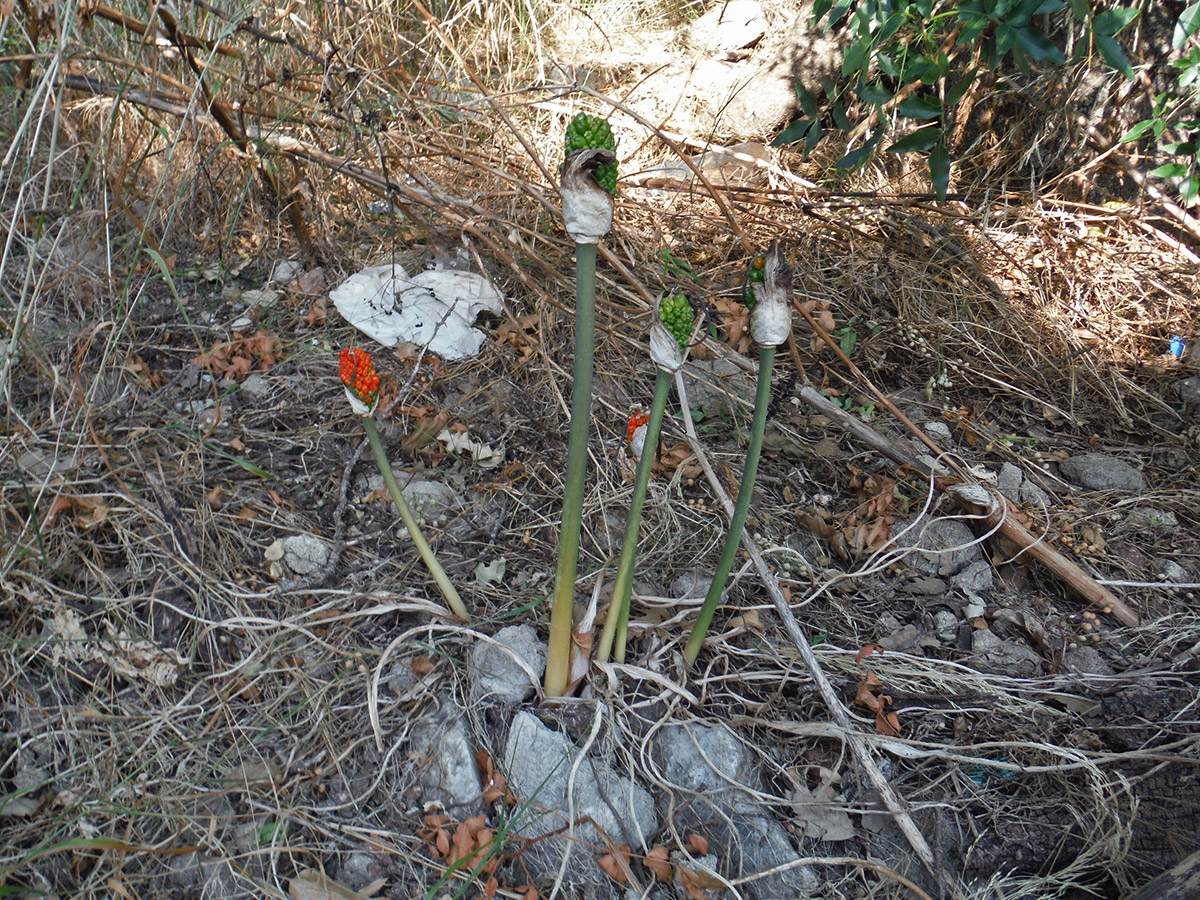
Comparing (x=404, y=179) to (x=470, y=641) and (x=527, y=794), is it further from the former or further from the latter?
(x=527, y=794)

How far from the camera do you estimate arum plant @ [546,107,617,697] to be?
1.00m

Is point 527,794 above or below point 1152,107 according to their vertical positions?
below

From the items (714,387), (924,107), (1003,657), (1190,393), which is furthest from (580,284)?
(1190,393)

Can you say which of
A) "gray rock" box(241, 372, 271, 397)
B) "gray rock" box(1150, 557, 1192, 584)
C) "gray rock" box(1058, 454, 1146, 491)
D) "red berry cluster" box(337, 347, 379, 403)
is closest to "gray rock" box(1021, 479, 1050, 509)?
"gray rock" box(1058, 454, 1146, 491)

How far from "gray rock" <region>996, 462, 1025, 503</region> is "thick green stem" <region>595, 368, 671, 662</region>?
3.59 feet

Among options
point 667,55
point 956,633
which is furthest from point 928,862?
point 667,55

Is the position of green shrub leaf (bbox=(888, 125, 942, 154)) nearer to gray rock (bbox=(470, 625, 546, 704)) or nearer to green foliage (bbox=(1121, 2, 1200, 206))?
green foliage (bbox=(1121, 2, 1200, 206))

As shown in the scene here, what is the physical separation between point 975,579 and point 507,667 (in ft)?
3.57

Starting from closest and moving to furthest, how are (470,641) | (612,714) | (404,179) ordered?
(612,714), (470,641), (404,179)

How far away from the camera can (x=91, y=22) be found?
5.64 ft

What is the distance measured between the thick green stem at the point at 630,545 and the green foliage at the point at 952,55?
4.12 feet

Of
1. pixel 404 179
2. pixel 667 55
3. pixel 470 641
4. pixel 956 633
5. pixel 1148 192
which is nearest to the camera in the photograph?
pixel 470 641

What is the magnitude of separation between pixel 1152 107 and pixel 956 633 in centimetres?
196

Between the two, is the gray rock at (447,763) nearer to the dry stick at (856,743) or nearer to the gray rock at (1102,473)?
the dry stick at (856,743)
